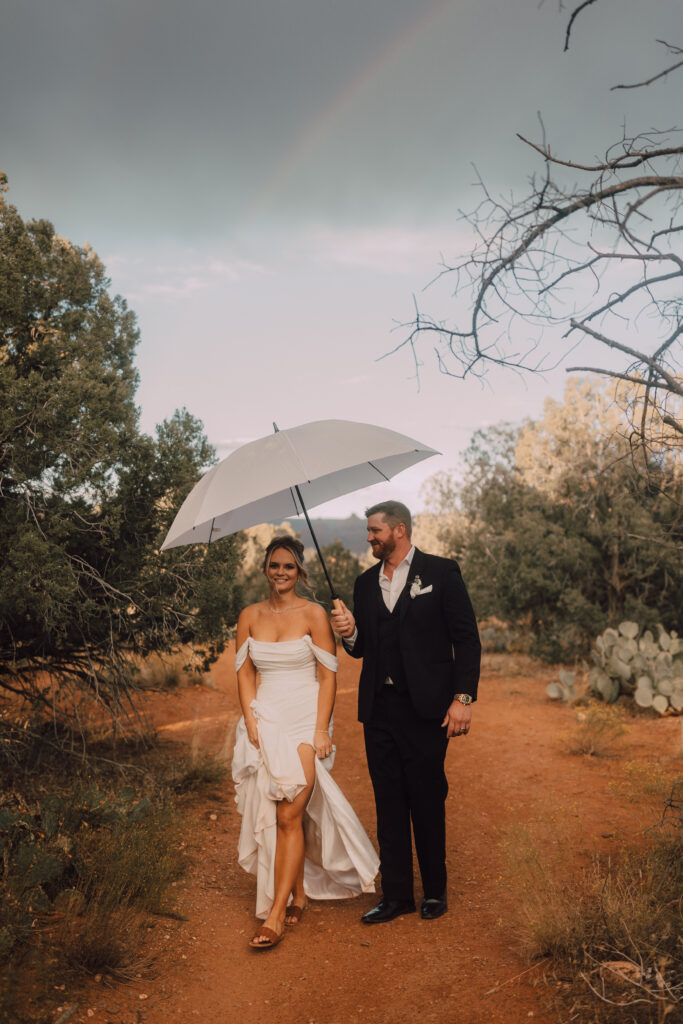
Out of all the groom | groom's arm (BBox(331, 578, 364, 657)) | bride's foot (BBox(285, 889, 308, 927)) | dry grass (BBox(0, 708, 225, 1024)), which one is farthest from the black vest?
dry grass (BBox(0, 708, 225, 1024))

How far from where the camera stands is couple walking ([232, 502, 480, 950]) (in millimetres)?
4902

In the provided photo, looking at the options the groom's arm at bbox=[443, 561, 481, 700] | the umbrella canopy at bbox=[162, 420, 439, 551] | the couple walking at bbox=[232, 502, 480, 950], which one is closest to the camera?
the umbrella canopy at bbox=[162, 420, 439, 551]

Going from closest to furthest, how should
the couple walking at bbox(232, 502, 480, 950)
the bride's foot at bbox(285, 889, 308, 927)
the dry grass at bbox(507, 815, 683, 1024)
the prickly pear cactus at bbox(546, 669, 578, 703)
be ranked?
1. the dry grass at bbox(507, 815, 683, 1024)
2. the couple walking at bbox(232, 502, 480, 950)
3. the bride's foot at bbox(285, 889, 308, 927)
4. the prickly pear cactus at bbox(546, 669, 578, 703)

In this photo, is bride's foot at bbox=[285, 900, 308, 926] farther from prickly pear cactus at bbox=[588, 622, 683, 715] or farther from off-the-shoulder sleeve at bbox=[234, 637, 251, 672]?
prickly pear cactus at bbox=[588, 622, 683, 715]

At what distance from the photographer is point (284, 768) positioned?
4906 mm

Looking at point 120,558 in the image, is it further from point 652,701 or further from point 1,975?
point 652,701

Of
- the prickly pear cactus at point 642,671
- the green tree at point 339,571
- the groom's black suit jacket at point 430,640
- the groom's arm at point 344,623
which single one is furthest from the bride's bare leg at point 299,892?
A: the green tree at point 339,571

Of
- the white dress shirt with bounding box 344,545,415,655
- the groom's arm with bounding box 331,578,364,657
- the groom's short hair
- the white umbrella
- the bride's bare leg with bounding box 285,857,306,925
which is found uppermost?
the white umbrella

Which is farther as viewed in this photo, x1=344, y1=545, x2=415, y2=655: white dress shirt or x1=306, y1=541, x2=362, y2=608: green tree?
x1=306, y1=541, x2=362, y2=608: green tree

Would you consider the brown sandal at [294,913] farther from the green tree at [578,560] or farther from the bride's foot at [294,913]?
the green tree at [578,560]

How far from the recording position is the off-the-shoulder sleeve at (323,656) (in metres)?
5.06

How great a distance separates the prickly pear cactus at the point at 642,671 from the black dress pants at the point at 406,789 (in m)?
6.19

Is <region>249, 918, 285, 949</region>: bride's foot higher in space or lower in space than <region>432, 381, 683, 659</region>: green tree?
lower

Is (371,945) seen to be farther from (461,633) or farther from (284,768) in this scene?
(461,633)
